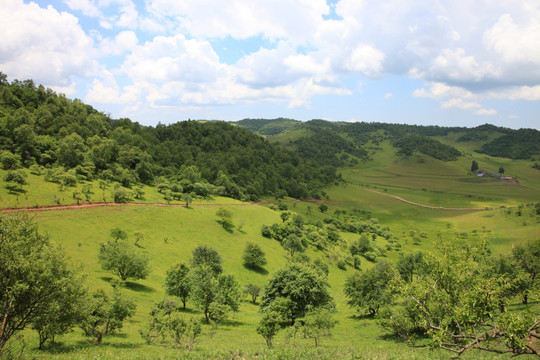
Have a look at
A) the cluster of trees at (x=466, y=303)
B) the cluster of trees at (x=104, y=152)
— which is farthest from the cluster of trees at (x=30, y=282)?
the cluster of trees at (x=104, y=152)

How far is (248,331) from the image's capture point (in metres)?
34.5

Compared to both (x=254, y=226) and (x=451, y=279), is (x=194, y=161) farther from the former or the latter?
(x=451, y=279)

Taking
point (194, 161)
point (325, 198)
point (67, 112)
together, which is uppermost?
point (67, 112)

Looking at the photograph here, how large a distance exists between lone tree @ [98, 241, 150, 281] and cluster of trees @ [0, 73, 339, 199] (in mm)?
52597

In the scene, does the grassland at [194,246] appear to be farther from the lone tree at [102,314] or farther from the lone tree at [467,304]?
the lone tree at [467,304]

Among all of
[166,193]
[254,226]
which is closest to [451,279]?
[254,226]

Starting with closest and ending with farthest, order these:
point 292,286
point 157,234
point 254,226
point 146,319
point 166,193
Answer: point 146,319
point 292,286
point 157,234
point 254,226
point 166,193

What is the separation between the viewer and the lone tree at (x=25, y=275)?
43.8 feet

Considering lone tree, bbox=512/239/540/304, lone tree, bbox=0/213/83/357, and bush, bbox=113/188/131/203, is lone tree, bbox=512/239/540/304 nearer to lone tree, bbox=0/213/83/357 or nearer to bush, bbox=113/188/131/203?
lone tree, bbox=0/213/83/357

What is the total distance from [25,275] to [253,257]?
Answer: 174 ft

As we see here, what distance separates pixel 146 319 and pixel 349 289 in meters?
30.4

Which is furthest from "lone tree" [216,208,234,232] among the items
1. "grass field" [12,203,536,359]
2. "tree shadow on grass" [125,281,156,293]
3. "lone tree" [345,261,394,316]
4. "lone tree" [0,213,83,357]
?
"lone tree" [0,213,83,357]

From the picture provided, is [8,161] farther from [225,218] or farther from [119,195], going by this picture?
[225,218]

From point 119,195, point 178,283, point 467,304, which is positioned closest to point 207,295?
point 178,283
